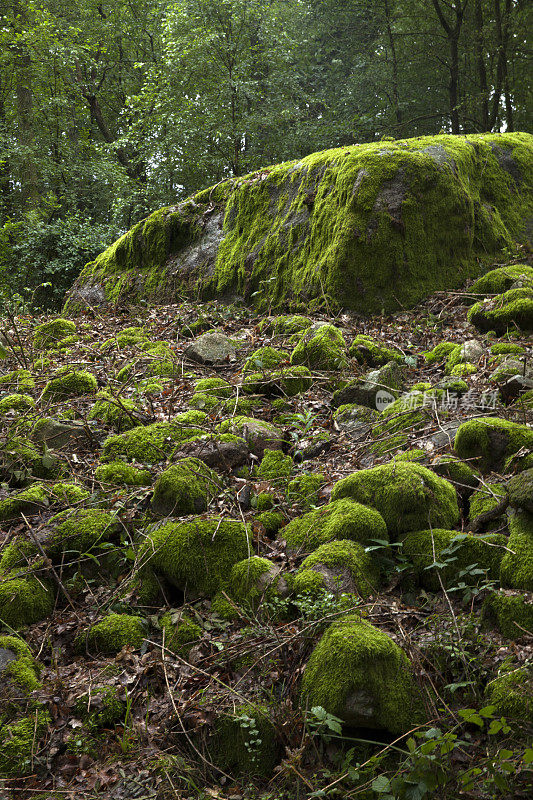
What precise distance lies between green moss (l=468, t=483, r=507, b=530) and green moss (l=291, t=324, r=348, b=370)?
2.83 metres

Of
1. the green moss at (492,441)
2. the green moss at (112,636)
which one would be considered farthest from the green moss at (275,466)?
the green moss at (112,636)

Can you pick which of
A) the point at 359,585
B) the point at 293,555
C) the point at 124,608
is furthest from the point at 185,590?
the point at 359,585

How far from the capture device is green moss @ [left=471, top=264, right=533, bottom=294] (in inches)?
290

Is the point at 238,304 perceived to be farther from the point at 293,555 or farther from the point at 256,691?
the point at 256,691

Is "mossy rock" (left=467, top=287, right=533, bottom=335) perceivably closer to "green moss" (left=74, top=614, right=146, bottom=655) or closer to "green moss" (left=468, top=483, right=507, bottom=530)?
"green moss" (left=468, top=483, right=507, bottom=530)

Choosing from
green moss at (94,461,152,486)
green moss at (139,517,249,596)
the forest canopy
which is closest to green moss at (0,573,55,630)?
green moss at (139,517,249,596)

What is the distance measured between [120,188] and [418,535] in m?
16.3

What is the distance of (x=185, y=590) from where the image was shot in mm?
3611

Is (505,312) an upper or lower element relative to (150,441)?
upper

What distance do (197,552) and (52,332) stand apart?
593cm

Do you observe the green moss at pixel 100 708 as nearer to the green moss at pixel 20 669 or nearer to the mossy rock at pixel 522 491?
the green moss at pixel 20 669

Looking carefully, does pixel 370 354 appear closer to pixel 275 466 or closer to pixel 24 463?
pixel 275 466

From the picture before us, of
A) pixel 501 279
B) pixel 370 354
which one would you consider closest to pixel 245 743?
pixel 370 354

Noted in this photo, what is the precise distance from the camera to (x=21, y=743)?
279 centimetres
